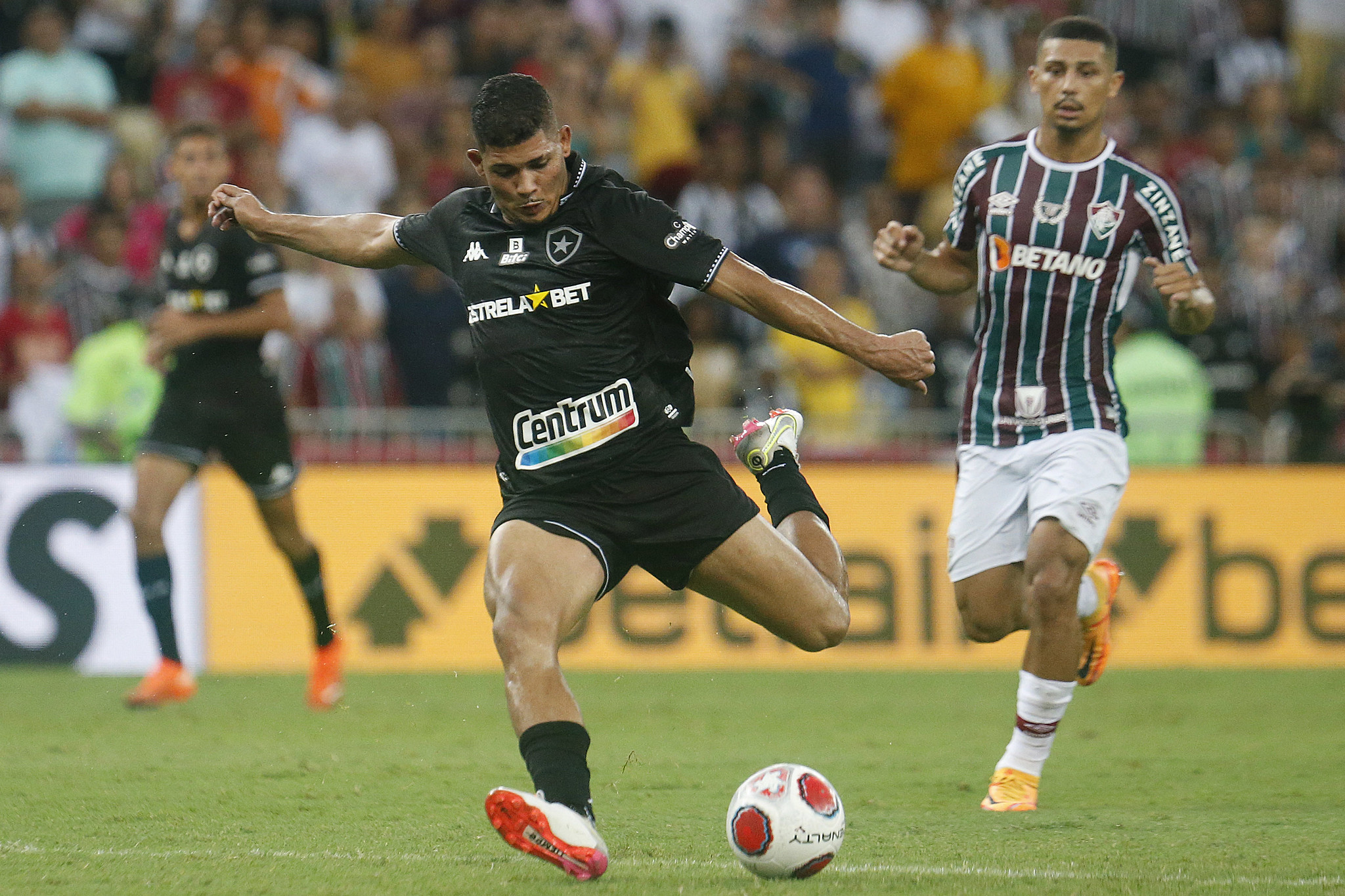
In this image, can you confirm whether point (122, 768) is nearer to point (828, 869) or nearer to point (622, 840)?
point (622, 840)

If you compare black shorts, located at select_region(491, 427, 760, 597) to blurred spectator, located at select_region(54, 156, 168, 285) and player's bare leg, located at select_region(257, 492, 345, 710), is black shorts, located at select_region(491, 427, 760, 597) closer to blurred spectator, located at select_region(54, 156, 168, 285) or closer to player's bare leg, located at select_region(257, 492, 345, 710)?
player's bare leg, located at select_region(257, 492, 345, 710)

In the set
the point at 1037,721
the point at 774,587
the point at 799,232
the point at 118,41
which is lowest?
the point at 1037,721

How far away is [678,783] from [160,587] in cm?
328

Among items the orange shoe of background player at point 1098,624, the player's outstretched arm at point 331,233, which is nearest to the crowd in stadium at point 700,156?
the orange shoe of background player at point 1098,624

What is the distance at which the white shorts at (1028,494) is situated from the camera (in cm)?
630

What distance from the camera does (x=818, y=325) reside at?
17.0ft

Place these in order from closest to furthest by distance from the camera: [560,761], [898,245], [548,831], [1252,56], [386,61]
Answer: [548,831]
[560,761]
[898,245]
[386,61]
[1252,56]

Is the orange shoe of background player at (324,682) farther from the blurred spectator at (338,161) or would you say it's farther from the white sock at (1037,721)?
the blurred spectator at (338,161)

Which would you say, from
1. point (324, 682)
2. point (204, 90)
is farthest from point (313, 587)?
point (204, 90)

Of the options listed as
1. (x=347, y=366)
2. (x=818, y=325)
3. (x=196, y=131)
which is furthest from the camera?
(x=347, y=366)

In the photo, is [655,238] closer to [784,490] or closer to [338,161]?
[784,490]

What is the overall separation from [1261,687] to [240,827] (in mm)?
6335

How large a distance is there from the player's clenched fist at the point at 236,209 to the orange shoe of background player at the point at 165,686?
3.45 m

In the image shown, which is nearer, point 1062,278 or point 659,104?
point 1062,278
